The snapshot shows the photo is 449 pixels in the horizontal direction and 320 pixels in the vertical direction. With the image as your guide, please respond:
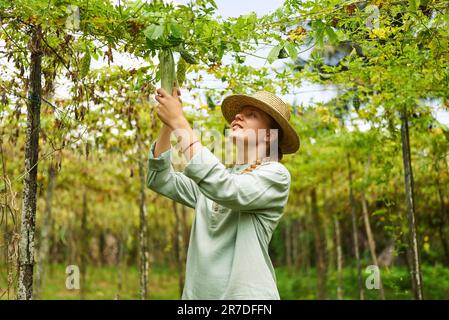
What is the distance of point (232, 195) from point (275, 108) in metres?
0.60

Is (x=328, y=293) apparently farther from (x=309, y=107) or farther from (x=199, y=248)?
(x=199, y=248)

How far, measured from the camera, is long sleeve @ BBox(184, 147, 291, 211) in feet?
7.16

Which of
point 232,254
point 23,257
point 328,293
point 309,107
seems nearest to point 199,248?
point 232,254

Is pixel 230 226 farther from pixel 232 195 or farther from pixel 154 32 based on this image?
pixel 154 32

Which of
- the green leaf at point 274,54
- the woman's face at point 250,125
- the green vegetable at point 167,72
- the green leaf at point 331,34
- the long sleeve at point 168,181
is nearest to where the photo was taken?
the green vegetable at point 167,72

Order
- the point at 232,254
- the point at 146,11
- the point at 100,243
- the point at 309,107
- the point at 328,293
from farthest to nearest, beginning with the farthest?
the point at 100,243 → the point at 328,293 → the point at 309,107 → the point at 146,11 → the point at 232,254

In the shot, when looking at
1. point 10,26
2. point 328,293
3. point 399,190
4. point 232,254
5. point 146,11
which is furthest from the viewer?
point 328,293

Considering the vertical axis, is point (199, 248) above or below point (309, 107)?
below

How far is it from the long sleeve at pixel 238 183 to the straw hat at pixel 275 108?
290 millimetres

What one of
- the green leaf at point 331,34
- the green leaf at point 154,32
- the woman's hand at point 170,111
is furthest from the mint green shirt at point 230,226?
the green leaf at point 331,34

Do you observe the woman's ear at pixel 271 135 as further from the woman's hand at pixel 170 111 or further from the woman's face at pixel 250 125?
the woman's hand at pixel 170 111

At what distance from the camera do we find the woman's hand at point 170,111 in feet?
7.43
